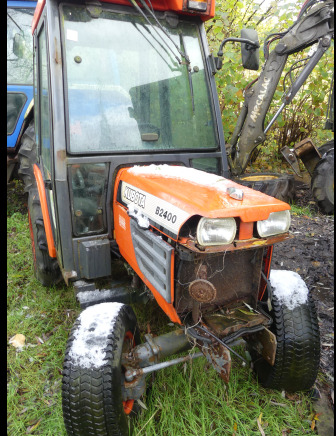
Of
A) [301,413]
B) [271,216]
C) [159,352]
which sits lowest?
[301,413]

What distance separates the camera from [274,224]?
1.65 meters

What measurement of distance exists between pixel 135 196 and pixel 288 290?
1086 millimetres

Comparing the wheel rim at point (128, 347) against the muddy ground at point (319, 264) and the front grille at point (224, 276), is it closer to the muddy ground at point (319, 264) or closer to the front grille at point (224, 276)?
the front grille at point (224, 276)

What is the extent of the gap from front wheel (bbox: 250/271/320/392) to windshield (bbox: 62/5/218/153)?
1.18 metres

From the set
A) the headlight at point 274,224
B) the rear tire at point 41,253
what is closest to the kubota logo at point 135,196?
the headlight at point 274,224

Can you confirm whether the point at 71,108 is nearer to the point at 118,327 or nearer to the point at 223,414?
the point at 118,327

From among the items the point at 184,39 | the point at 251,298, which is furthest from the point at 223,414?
the point at 184,39

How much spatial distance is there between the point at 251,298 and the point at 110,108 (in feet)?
4.74

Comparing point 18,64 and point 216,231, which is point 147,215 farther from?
point 18,64

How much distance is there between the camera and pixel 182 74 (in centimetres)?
248

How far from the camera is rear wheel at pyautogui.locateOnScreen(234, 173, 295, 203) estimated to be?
4477mm

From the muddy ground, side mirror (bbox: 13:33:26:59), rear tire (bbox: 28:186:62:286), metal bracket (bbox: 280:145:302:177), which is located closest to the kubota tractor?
rear tire (bbox: 28:186:62:286)

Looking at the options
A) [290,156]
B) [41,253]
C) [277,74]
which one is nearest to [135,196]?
[41,253]

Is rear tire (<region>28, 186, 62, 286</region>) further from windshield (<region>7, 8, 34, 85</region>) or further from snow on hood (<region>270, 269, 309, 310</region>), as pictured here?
windshield (<region>7, 8, 34, 85</region>)
